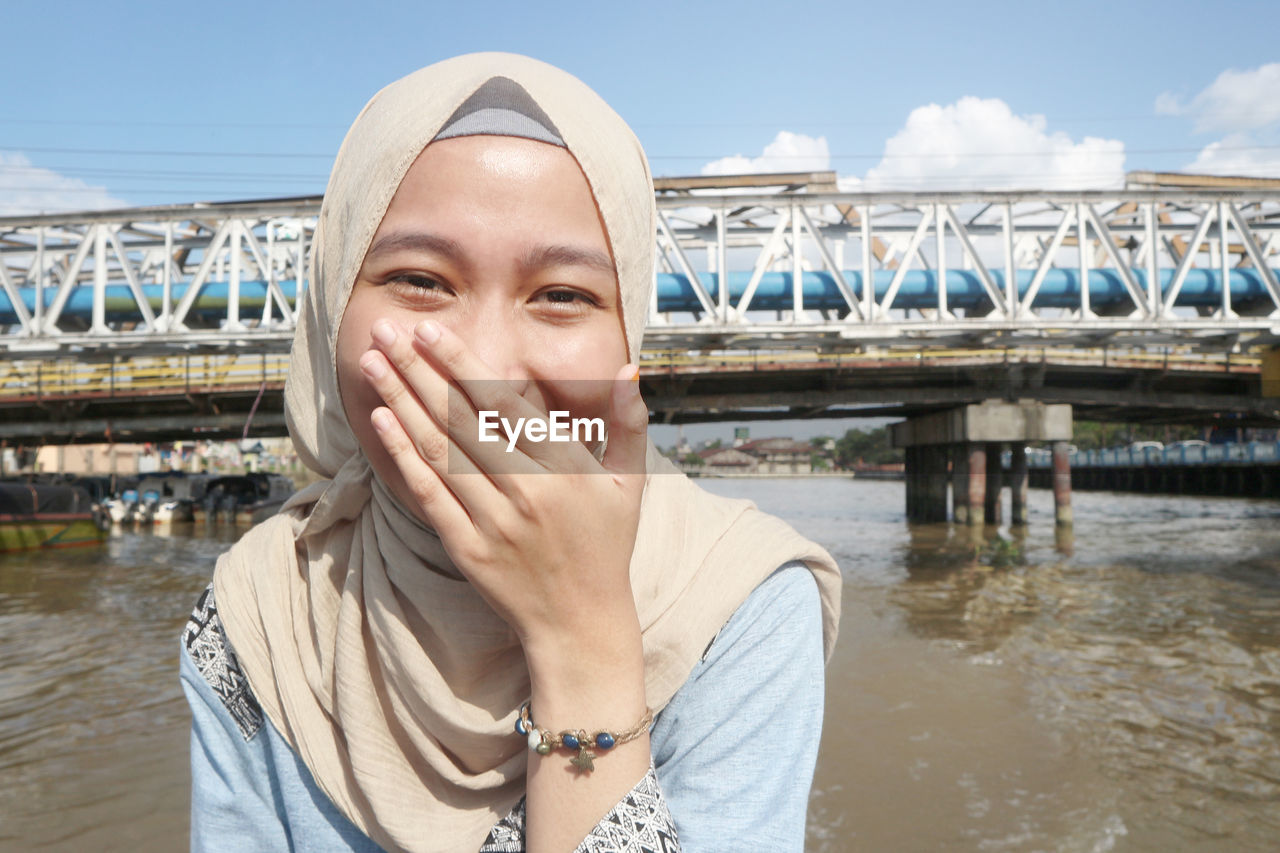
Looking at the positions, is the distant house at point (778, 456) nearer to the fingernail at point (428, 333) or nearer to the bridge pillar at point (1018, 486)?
the bridge pillar at point (1018, 486)

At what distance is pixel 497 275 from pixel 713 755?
72 centimetres

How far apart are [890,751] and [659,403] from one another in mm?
14473

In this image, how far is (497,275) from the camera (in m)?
1.05

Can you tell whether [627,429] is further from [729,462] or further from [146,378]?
[729,462]

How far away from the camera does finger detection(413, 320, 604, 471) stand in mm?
896

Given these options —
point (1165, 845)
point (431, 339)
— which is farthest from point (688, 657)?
point (1165, 845)

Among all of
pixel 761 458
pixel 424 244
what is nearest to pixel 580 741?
pixel 424 244

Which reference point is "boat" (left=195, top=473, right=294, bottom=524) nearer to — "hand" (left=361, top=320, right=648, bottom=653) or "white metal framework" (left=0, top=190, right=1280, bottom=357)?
"white metal framework" (left=0, top=190, right=1280, bottom=357)

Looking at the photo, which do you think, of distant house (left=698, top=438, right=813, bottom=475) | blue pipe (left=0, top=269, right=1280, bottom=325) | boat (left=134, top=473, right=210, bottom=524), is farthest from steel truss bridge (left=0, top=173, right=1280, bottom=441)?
distant house (left=698, top=438, right=813, bottom=475)

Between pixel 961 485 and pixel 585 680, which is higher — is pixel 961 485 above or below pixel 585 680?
below

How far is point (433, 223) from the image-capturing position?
106 cm

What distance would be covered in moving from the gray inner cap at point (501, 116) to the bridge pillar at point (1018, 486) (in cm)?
2506

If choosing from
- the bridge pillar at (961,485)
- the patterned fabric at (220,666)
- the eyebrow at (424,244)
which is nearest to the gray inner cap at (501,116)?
the eyebrow at (424,244)

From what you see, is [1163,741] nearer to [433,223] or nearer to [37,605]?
[433,223]
